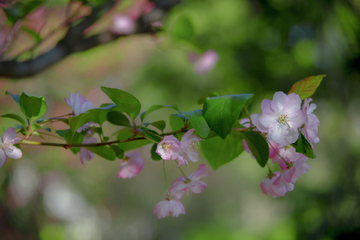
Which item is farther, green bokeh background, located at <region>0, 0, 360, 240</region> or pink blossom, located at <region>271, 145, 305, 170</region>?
green bokeh background, located at <region>0, 0, 360, 240</region>

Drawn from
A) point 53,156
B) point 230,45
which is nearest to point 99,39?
point 230,45

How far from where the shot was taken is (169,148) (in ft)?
0.78

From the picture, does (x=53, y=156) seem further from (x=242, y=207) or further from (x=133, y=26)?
(x=242, y=207)

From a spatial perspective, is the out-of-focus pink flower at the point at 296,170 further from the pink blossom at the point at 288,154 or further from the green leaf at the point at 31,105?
the green leaf at the point at 31,105

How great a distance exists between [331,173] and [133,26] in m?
1.43

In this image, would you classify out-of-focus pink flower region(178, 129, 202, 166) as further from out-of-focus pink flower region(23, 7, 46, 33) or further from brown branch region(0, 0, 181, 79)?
out-of-focus pink flower region(23, 7, 46, 33)

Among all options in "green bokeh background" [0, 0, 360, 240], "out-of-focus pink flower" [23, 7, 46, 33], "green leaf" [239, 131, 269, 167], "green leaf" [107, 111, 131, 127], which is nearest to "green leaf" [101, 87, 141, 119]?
"green leaf" [107, 111, 131, 127]

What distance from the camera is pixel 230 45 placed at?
1.51 meters

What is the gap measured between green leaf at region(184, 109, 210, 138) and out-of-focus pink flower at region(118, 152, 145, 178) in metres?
0.13

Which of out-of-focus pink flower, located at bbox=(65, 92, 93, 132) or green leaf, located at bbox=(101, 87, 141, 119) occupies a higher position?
green leaf, located at bbox=(101, 87, 141, 119)

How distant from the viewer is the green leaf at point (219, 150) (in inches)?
12.6

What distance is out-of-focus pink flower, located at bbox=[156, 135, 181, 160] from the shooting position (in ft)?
0.75

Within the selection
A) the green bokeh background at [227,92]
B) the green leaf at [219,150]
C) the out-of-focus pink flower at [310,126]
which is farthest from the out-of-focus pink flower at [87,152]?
the green bokeh background at [227,92]

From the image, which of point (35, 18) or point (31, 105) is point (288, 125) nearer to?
point (31, 105)
